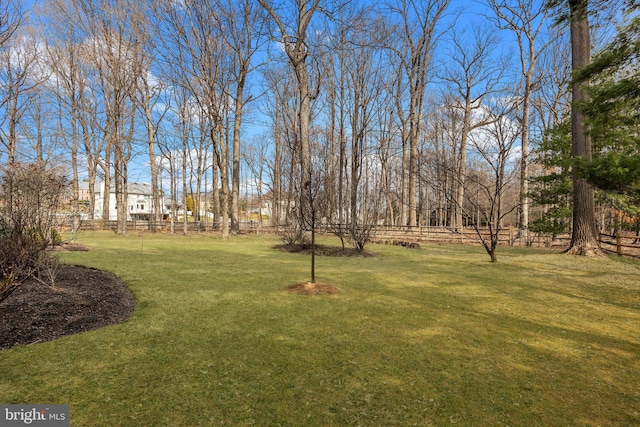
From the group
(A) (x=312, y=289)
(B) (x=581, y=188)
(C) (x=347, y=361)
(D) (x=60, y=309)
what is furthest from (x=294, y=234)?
(C) (x=347, y=361)

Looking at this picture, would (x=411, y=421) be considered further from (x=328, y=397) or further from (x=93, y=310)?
(x=93, y=310)

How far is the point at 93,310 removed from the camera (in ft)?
14.9

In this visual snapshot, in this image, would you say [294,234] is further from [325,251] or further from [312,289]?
[312,289]

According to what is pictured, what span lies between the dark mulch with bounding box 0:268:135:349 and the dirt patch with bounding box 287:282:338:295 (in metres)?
2.65

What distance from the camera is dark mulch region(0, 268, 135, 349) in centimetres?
374

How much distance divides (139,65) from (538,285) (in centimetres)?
2307

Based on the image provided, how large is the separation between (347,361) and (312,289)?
9.30ft

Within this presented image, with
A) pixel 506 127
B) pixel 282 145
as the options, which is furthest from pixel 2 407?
pixel 282 145

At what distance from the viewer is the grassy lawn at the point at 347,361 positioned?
238 centimetres

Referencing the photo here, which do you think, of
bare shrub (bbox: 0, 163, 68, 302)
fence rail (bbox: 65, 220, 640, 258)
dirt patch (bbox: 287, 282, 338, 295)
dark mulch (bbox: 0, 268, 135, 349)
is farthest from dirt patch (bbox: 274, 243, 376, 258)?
bare shrub (bbox: 0, 163, 68, 302)

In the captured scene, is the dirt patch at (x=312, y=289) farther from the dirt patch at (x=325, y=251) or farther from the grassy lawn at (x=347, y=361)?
the dirt patch at (x=325, y=251)

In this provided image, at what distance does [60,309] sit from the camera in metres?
4.46

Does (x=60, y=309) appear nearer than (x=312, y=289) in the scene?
Yes

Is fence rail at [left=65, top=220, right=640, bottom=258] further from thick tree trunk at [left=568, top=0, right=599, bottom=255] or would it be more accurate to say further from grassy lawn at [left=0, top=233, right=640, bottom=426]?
grassy lawn at [left=0, top=233, right=640, bottom=426]
